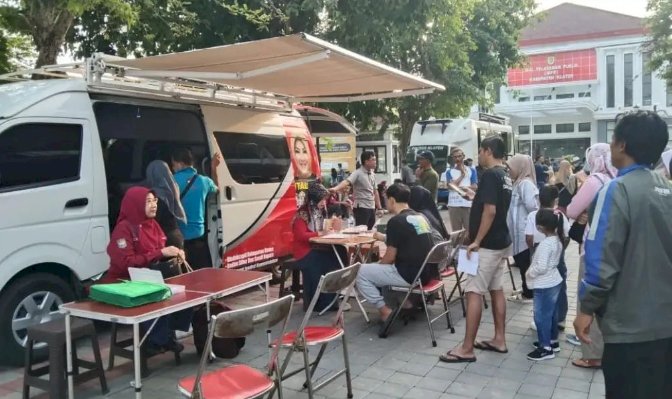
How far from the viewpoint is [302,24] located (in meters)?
11.2

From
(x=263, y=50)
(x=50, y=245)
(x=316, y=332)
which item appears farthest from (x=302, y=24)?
(x=316, y=332)

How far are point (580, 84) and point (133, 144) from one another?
39768mm

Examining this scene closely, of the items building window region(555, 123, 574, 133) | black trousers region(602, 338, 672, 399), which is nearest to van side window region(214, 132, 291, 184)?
black trousers region(602, 338, 672, 399)

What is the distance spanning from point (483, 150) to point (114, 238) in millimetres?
2975

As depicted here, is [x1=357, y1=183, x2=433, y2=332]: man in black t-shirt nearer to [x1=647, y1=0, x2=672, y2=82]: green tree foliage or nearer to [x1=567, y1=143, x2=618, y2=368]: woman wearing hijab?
[x1=567, y1=143, x2=618, y2=368]: woman wearing hijab

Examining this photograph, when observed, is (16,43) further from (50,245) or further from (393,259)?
(393,259)

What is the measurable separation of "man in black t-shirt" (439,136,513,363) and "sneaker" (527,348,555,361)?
477 millimetres

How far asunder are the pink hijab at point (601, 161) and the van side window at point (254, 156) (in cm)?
380

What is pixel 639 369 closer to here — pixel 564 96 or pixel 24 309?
pixel 24 309

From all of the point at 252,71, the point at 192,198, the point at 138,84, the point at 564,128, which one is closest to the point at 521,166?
A: the point at 252,71

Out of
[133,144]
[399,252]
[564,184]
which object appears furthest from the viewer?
[564,184]

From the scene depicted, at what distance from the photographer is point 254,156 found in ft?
23.3

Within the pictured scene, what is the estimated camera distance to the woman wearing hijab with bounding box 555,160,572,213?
23.5ft

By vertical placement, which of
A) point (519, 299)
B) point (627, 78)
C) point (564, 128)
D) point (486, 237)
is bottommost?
point (519, 299)
